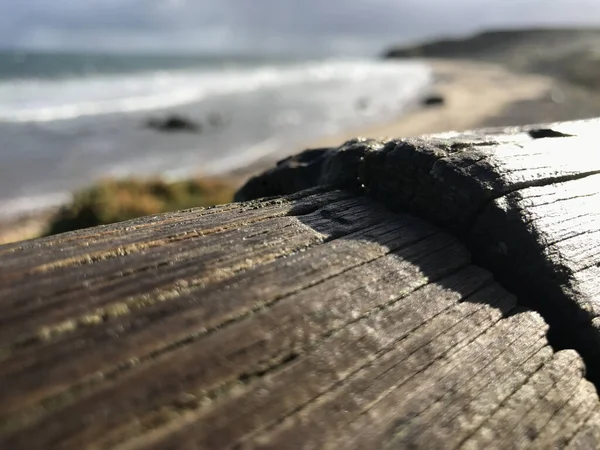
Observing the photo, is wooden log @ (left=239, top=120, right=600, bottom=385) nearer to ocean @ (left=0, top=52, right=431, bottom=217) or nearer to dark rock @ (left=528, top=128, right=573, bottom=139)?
dark rock @ (left=528, top=128, right=573, bottom=139)

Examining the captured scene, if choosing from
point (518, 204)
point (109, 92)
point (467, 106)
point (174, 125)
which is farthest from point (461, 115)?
point (518, 204)

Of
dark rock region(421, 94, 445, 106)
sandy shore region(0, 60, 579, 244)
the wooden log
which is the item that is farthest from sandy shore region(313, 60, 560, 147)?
→ the wooden log

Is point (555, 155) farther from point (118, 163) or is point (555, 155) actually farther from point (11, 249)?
point (118, 163)

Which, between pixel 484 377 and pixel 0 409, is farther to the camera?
pixel 484 377

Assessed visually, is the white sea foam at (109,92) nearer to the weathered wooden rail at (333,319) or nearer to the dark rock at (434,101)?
the dark rock at (434,101)

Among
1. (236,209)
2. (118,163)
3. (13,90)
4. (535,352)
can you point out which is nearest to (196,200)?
(118,163)

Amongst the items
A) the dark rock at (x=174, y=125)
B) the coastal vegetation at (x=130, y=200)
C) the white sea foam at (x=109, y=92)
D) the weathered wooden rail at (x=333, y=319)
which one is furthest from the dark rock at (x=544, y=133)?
the white sea foam at (x=109, y=92)
